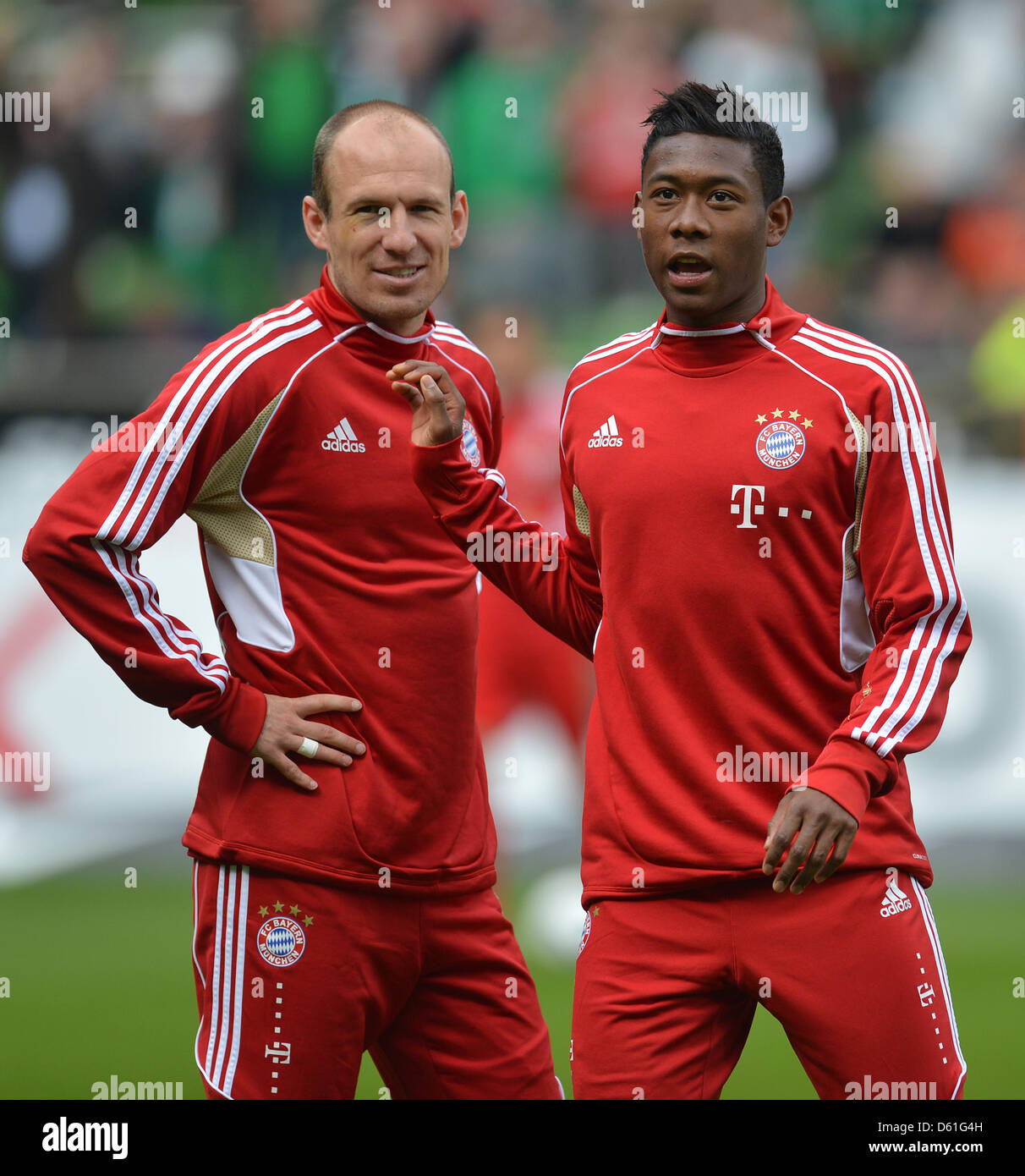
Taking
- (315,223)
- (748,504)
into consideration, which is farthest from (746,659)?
(315,223)

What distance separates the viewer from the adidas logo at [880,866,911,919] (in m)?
3.09

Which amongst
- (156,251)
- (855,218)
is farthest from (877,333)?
(156,251)

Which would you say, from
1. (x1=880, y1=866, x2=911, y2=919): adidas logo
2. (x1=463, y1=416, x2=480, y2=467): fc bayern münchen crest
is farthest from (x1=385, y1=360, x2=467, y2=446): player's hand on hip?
(x1=880, y1=866, x2=911, y2=919): adidas logo

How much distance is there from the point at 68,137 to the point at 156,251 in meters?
0.73

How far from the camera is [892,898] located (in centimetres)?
311

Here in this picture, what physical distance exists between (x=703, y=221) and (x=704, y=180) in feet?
0.25

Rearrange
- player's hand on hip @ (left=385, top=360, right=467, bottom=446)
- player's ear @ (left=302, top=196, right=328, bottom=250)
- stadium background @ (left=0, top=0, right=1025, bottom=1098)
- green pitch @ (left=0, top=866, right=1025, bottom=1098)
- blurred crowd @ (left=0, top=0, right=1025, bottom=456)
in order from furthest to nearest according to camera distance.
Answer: blurred crowd @ (left=0, top=0, right=1025, bottom=456), stadium background @ (left=0, top=0, right=1025, bottom=1098), green pitch @ (left=0, top=866, right=1025, bottom=1098), player's ear @ (left=302, top=196, right=328, bottom=250), player's hand on hip @ (left=385, top=360, right=467, bottom=446)

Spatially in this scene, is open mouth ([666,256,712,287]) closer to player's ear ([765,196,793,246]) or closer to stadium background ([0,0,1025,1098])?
player's ear ([765,196,793,246])

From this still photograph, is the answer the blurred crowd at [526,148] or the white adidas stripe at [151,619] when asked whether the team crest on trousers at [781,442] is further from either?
the blurred crowd at [526,148]

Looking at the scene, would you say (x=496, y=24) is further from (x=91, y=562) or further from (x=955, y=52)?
(x=91, y=562)

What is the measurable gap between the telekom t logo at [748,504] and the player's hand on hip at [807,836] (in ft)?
1.65

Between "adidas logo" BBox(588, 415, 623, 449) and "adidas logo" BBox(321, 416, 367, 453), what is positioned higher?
"adidas logo" BBox(321, 416, 367, 453)

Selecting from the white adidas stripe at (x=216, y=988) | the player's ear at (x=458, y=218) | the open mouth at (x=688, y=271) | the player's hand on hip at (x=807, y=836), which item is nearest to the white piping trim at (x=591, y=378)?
the open mouth at (x=688, y=271)

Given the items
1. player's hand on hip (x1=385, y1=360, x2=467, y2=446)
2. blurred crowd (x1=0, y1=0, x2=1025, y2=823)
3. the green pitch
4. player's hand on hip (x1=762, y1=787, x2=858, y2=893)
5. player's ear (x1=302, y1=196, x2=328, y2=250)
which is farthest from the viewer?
blurred crowd (x1=0, y1=0, x2=1025, y2=823)
